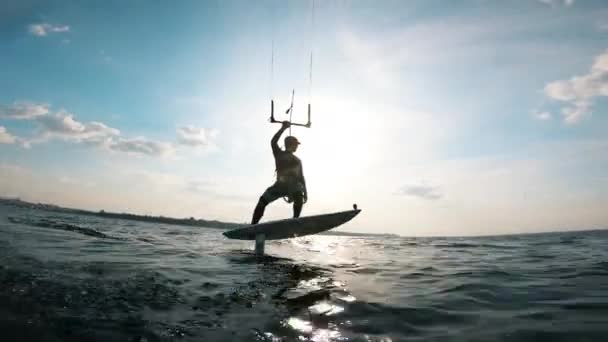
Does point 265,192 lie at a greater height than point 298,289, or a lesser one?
greater

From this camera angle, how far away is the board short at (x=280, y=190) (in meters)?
13.2

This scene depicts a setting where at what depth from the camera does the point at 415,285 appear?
7371mm

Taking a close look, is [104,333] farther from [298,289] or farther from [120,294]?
[298,289]

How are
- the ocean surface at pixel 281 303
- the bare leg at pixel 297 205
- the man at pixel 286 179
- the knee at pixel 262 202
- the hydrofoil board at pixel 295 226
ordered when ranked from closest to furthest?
the ocean surface at pixel 281 303 → the hydrofoil board at pixel 295 226 → the man at pixel 286 179 → the knee at pixel 262 202 → the bare leg at pixel 297 205

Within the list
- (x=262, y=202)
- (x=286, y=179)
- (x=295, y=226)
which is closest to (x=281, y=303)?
(x=295, y=226)

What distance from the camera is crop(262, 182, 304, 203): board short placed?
13164 mm

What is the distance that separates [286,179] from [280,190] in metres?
0.46

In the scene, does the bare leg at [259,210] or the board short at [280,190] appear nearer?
the board short at [280,190]

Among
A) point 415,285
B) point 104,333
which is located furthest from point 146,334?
point 415,285

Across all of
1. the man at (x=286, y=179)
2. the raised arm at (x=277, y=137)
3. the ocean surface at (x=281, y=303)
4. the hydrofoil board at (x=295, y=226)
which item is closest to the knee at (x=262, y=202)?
the man at (x=286, y=179)

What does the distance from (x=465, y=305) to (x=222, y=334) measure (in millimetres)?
3739

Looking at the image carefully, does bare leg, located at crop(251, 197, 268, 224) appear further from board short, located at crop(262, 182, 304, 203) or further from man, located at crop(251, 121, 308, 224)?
board short, located at crop(262, 182, 304, 203)

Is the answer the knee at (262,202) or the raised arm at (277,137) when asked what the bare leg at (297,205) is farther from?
the raised arm at (277,137)

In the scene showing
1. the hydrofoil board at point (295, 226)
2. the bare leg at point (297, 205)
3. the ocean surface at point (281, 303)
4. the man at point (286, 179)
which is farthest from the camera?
the bare leg at point (297, 205)
